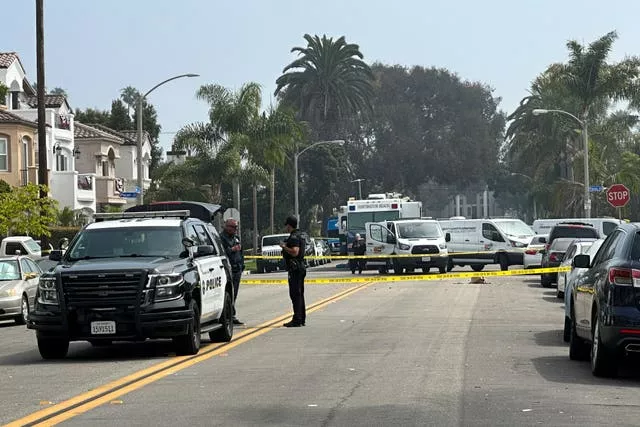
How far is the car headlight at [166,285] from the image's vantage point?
15594 millimetres

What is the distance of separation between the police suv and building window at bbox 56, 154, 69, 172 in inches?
2082

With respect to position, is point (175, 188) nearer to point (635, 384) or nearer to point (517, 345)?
point (517, 345)

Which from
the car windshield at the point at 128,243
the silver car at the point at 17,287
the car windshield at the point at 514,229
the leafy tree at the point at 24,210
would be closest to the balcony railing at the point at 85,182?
the car windshield at the point at 514,229

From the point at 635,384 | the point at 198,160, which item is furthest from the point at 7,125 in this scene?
the point at 635,384

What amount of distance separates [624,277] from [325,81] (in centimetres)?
8970

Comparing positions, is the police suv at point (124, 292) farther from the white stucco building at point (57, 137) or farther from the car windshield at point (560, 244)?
the white stucco building at point (57, 137)

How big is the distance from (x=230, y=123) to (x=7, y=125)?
54.2 ft

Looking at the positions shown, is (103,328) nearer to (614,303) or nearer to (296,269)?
(296,269)

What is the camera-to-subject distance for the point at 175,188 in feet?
237

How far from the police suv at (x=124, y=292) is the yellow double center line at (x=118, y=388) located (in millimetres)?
477

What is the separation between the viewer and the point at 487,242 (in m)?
49.2

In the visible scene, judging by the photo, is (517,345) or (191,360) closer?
(191,360)

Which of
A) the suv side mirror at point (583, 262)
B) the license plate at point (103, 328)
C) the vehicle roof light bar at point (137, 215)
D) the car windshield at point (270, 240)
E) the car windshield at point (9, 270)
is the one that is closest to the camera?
the suv side mirror at point (583, 262)

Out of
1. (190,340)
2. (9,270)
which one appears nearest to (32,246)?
(9,270)
